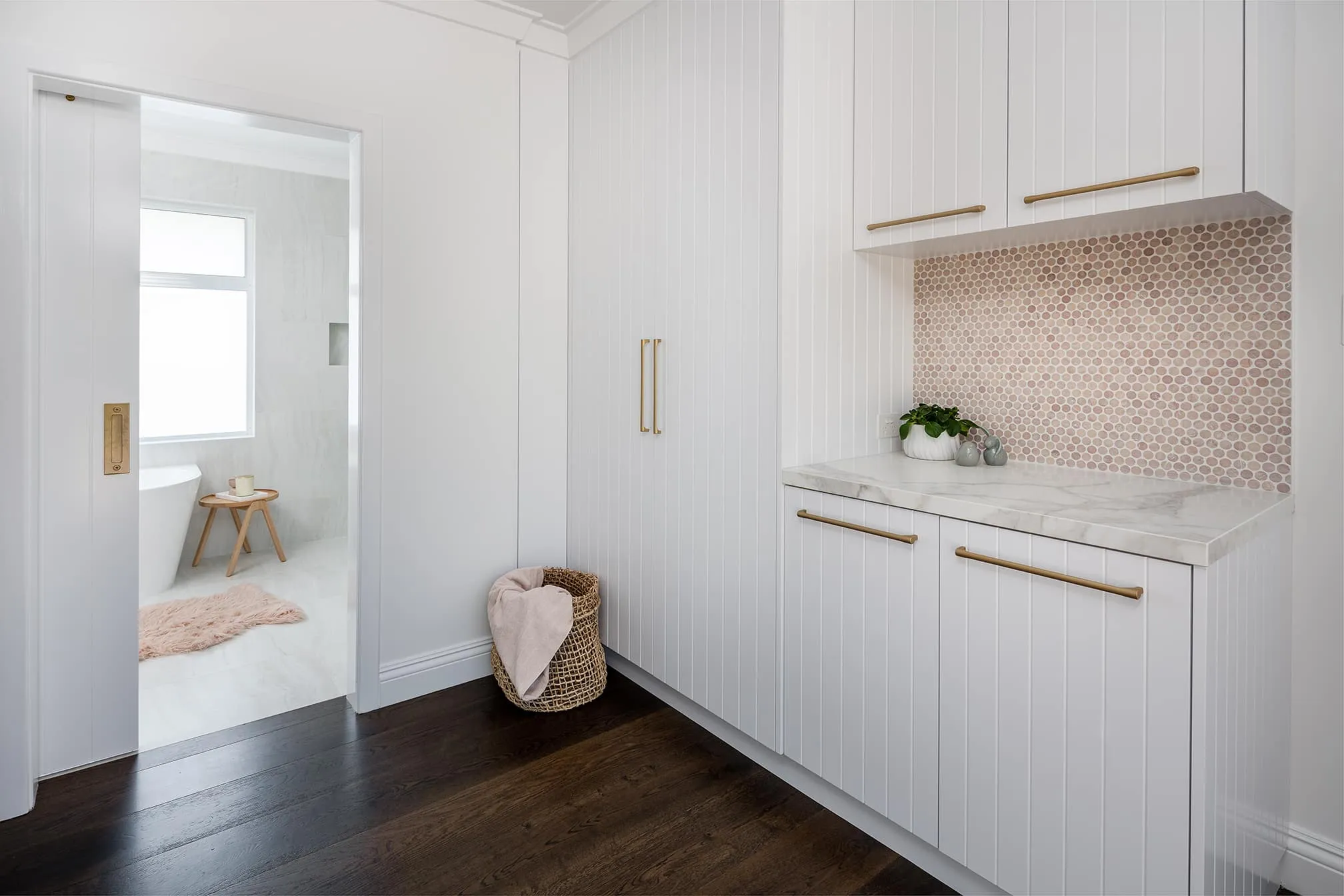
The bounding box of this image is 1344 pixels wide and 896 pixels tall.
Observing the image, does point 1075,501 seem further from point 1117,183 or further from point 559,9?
point 559,9

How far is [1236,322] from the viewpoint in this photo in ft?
5.61

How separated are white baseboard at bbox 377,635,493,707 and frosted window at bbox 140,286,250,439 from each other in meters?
2.96

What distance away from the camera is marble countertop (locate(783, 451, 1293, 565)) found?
4.22 feet

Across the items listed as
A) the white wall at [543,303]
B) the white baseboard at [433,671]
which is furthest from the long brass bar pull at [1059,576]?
the white baseboard at [433,671]

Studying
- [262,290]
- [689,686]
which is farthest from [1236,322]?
[262,290]

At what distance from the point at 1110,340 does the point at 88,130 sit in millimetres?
2872

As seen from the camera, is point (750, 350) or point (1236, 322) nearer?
point (1236, 322)

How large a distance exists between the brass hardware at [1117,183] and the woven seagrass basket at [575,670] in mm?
1849

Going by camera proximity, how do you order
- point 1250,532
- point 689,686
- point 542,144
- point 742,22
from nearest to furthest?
point 1250,532 < point 742,22 < point 689,686 < point 542,144

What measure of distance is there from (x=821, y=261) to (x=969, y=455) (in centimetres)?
69

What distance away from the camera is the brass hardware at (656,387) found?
2.40m

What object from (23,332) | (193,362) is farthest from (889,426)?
(193,362)

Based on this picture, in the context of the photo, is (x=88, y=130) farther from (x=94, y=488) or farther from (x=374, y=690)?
(x=374, y=690)

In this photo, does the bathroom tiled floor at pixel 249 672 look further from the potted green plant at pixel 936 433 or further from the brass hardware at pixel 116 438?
the potted green plant at pixel 936 433
